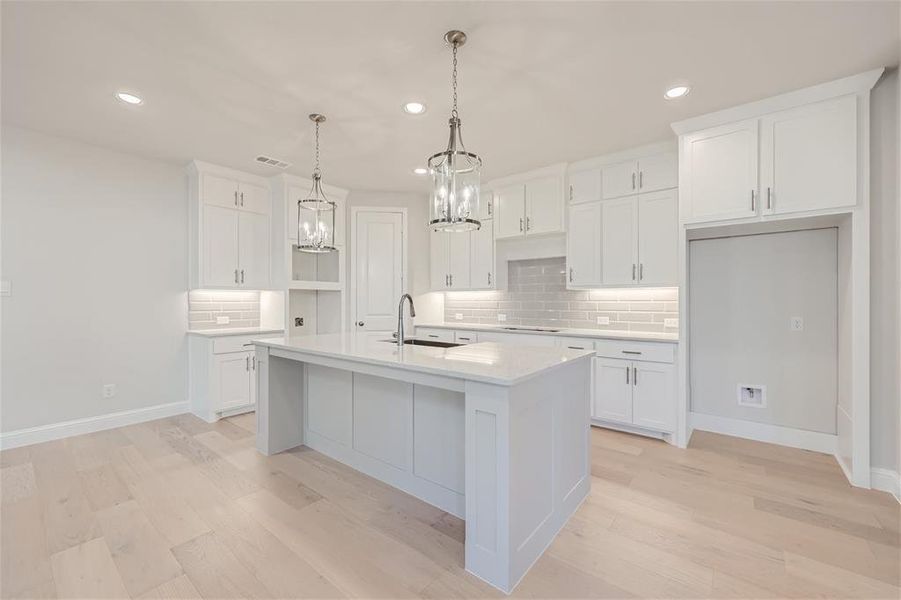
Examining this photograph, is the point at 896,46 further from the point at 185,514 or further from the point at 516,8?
the point at 185,514

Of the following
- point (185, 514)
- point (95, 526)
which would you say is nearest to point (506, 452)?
point (185, 514)

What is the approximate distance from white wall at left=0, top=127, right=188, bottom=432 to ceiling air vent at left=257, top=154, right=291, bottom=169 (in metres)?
0.97

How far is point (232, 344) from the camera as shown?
4.09 meters

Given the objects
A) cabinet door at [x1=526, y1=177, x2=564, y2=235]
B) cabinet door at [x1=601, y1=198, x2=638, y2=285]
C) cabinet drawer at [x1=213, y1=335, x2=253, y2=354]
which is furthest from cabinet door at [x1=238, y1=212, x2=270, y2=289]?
→ cabinet door at [x1=601, y1=198, x2=638, y2=285]

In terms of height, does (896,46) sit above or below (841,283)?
above

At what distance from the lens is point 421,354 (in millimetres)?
2338

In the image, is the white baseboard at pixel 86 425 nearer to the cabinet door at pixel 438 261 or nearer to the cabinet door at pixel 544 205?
the cabinet door at pixel 438 261

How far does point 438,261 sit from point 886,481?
447 cm

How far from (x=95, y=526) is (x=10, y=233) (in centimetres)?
273

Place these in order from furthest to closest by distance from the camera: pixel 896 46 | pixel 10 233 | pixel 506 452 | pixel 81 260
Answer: pixel 81 260 < pixel 10 233 < pixel 896 46 < pixel 506 452

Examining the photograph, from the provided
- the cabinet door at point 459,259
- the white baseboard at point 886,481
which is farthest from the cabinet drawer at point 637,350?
the cabinet door at point 459,259

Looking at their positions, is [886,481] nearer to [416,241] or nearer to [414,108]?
[414,108]

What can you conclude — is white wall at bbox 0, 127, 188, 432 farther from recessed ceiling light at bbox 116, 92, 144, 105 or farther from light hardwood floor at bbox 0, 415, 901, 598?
recessed ceiling light at bbox 116, 92, 144, 105

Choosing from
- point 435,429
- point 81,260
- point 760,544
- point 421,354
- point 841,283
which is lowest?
point 760,544
